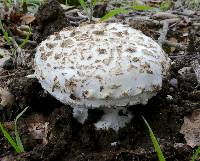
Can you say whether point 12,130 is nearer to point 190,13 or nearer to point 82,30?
point 82,30

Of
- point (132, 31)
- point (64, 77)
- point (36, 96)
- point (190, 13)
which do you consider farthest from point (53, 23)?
point (190, 13)

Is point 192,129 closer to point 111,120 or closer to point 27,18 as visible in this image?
point 111,120

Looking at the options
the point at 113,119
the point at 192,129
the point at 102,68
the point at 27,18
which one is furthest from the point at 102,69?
the point at 27,18

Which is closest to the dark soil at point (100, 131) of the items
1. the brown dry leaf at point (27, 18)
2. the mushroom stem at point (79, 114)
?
the mushroom stem at point (79, 114)

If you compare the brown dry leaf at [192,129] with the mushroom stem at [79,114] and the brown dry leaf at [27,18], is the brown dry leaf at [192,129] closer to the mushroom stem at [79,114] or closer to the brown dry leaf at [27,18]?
the mushroom stem at [79,114]

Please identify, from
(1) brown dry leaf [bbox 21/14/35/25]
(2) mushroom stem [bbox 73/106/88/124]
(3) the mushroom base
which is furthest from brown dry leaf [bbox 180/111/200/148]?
(1) brown dry leaf [bbox 21/14/35/25]

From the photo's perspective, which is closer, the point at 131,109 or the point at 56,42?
the point at 56,42
